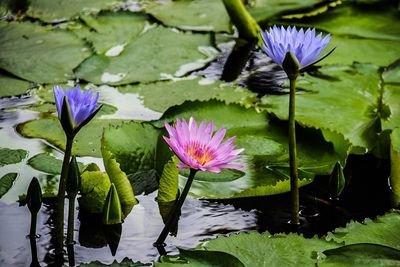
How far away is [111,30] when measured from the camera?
2.45 metres

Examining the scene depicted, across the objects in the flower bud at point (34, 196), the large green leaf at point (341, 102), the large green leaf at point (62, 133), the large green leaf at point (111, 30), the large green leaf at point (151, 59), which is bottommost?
the flower bud at point (34, 196)

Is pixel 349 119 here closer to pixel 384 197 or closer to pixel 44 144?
pixel 384 197

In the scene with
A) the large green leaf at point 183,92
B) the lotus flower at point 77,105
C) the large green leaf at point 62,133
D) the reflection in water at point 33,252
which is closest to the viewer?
the lotus flower at point 77,105

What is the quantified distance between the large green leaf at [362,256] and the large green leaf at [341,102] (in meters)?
0.47

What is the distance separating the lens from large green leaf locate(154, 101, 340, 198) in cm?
155

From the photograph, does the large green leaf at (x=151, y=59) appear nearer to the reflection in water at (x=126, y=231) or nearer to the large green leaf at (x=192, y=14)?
the large green leaf at (x=192, y=14)

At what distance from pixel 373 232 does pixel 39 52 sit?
4.39 ft

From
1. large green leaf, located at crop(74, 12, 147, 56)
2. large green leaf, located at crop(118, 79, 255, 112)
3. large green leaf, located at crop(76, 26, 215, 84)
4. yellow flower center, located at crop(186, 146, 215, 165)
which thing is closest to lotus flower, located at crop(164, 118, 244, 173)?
yellow flower center, located at crop(186, 146, 215, 165)

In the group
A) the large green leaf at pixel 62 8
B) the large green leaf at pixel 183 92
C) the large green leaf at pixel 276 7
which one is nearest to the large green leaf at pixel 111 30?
the large green leaf at pixel 62 8

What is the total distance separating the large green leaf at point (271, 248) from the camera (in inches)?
50.1

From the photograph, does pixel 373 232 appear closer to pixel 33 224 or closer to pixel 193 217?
pixel 193 217

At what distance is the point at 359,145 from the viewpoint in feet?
5.72

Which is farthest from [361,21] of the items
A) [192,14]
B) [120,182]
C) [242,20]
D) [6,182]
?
[6,182]

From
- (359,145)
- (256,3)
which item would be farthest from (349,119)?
(256,3)
